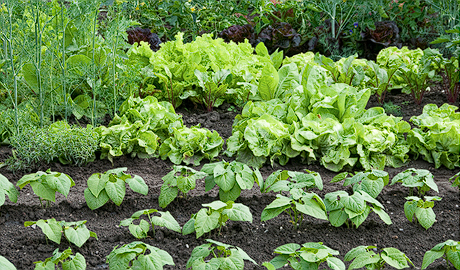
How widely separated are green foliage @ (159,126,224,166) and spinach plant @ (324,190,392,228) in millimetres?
1241

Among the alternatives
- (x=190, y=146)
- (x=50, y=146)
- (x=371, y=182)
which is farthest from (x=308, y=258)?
(x=50, y=146)

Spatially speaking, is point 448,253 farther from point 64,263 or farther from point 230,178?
point 64,263

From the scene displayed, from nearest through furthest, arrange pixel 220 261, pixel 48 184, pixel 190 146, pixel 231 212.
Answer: pixel 220 261
pixel 231 212
pixel 48 184
pixel 190 146

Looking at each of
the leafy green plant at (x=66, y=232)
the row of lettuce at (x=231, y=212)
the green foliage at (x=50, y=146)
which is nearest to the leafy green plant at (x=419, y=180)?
the row of lettuce at (x=231, y=212)

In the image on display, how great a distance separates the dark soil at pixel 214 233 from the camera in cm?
252

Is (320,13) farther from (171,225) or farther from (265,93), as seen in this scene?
(171,225)

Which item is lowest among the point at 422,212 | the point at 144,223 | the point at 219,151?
the point at 219,151

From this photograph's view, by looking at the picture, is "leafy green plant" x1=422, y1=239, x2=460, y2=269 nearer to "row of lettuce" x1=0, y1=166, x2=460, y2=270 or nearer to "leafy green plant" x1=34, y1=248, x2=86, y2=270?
"row of lettuce" x1=0, y1=166, x2=460, y2=270

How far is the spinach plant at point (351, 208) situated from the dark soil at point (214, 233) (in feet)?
0.51

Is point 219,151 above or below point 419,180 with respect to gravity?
below

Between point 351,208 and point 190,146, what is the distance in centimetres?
147

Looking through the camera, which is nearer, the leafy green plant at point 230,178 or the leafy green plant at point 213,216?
the leafy green plant at point 213,216

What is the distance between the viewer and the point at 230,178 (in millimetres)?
2744

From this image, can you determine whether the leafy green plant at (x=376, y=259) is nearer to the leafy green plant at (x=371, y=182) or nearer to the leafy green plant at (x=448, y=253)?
the leafy green plant at (x=448, y=253)
